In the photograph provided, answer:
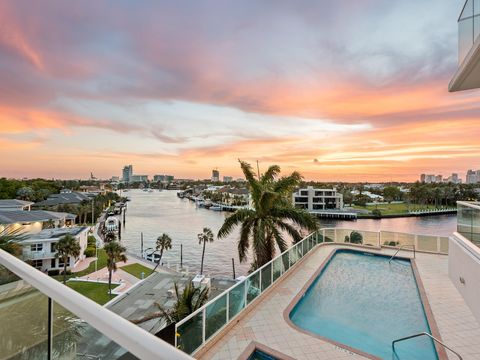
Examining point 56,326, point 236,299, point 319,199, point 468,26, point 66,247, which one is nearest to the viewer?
point 56,326

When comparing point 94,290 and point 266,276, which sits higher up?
point 266,276

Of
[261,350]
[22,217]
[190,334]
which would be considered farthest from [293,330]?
[22,217]

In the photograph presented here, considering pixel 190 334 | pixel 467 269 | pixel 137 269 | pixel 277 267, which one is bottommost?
pixel 137 269

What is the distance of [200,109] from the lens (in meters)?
22.9

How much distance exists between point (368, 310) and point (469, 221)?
375cm

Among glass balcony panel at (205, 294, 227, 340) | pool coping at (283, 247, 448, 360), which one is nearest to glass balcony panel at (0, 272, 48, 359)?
glass balcony panel at (205, 294, 227, 340)

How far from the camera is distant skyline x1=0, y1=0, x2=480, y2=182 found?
11.7m

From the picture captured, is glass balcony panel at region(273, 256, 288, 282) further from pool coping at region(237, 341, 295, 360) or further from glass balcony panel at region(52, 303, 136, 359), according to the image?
glass balcony panel at region(52, 303, 136, 359)

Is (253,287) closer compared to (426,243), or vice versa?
(253,287)

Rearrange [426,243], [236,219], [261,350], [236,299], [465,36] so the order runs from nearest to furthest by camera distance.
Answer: [261,350] → [465,36] → [236,299] → [236,219] → [426,243]

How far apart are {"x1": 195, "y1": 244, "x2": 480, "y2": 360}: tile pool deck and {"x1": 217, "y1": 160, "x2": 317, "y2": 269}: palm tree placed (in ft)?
8.35

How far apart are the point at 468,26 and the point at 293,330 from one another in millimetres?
8395

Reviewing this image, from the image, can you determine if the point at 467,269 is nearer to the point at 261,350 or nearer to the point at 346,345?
the point at 346,345

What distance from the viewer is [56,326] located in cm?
119
